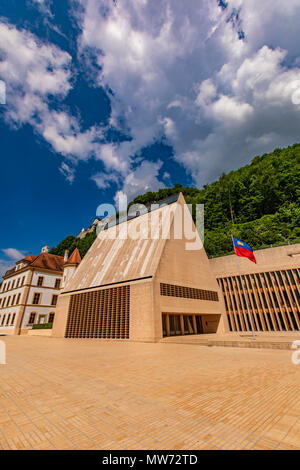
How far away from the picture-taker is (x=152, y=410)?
3.02 metres

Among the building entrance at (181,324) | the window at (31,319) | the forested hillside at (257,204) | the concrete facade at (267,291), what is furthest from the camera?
the forested hillside at (257,204)

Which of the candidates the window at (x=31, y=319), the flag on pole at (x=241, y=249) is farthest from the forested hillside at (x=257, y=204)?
the window at (x=31, y=319)

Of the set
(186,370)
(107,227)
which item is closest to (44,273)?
(107,227)

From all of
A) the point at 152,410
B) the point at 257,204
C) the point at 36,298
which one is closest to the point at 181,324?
the point at 152,410

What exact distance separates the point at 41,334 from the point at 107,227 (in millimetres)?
16120

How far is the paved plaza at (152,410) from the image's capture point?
7.25 feet

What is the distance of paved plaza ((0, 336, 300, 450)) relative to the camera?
7.25 ft

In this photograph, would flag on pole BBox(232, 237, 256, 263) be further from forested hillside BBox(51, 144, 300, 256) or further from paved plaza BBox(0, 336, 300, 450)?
forested hillside BBox(51, 144, 300, 256)

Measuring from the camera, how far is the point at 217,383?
14.3ft

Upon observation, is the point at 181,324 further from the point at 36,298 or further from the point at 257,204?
the point at 257,204

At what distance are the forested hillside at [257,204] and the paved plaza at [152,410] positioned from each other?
28.8 meters

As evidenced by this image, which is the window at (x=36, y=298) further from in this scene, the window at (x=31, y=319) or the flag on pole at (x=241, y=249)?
the flag on pole at (x=241, y=249)

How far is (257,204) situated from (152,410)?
43.9 metres

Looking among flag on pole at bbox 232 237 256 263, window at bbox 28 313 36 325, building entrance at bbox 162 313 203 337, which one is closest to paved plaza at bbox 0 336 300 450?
building entrance at bbox 162 313 203 337
